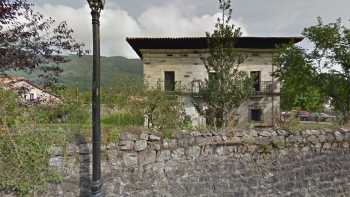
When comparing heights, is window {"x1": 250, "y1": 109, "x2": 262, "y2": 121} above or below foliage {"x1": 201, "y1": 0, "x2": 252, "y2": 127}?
below

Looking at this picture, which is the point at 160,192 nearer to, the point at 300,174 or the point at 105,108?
the point at 300,174

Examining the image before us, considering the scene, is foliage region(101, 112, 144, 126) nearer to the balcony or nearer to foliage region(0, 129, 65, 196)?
foliage region(0, 129, 65, 196)

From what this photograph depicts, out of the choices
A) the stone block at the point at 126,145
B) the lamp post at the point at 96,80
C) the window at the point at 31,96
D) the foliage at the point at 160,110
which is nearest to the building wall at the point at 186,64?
the foliage at the point at 160,110

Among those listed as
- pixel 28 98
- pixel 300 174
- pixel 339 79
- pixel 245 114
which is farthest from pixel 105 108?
pixel 245 114

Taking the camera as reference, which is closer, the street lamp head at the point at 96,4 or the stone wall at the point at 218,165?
the street lamp head at the point at 96,4

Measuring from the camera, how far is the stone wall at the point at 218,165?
4273 mm

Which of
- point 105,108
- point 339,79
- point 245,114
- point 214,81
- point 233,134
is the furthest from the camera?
point 245,114

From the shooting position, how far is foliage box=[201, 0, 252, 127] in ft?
37.3

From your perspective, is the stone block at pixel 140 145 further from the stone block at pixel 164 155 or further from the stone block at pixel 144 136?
the stone block at pixel 164 155

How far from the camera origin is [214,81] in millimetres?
11867

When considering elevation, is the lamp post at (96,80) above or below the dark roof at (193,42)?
below

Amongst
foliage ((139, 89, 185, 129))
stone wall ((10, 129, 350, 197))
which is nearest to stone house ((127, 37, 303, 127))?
foliage ((139, 89, 185, 129))

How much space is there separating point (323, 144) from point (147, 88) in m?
5.55

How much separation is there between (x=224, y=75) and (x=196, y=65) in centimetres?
1210
